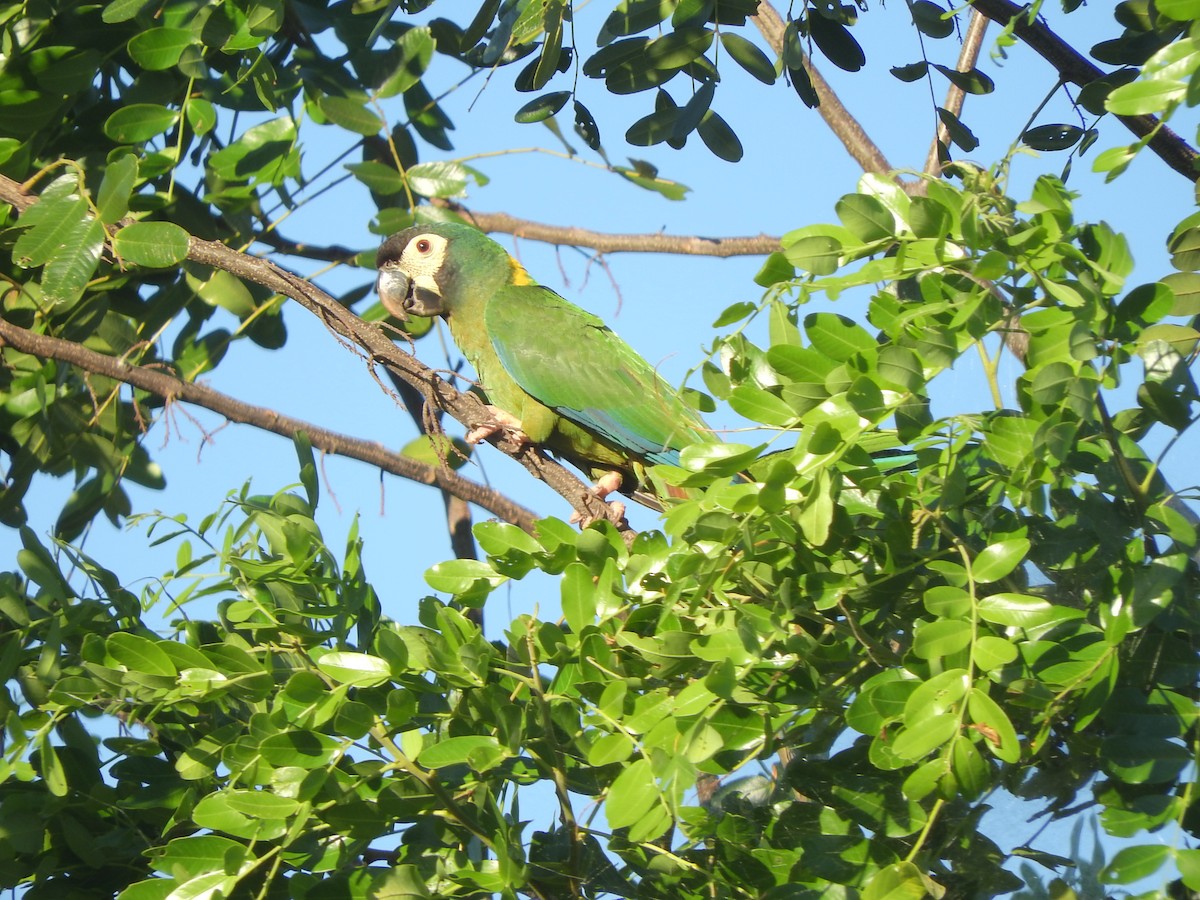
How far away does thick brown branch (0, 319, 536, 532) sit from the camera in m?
2.32

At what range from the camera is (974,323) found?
106 cm

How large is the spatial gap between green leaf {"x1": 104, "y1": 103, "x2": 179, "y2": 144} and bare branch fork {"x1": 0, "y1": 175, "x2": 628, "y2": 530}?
9.1 inches

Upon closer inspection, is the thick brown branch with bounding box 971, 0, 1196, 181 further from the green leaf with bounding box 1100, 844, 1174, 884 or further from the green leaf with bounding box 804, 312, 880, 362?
the green leaf with bounding box 1100, 844, 1174, 884

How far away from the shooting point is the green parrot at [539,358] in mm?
3100

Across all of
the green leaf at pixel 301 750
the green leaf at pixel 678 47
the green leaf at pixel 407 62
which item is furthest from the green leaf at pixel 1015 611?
the green leaf at pixel 407 62

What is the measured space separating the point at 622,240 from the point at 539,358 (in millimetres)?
446

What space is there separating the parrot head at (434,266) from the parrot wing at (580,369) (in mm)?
224

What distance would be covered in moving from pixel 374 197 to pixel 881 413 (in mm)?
2221

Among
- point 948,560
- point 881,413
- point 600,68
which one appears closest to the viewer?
point 881,413

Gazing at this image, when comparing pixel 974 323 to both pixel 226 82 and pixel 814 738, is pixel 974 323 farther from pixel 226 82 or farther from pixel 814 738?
pixel 226 82

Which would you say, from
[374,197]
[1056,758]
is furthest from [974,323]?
[374,197]

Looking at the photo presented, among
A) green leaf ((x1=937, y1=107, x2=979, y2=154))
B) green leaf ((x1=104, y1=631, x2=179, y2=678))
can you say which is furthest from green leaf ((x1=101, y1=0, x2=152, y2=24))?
green leaf ((x1=937, y1=107, x2=979, y2=154))

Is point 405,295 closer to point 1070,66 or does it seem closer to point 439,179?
point 439,179

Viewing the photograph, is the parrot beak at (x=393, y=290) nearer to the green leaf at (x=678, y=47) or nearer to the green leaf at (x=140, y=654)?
the green leaf at (x=678, y=47)
